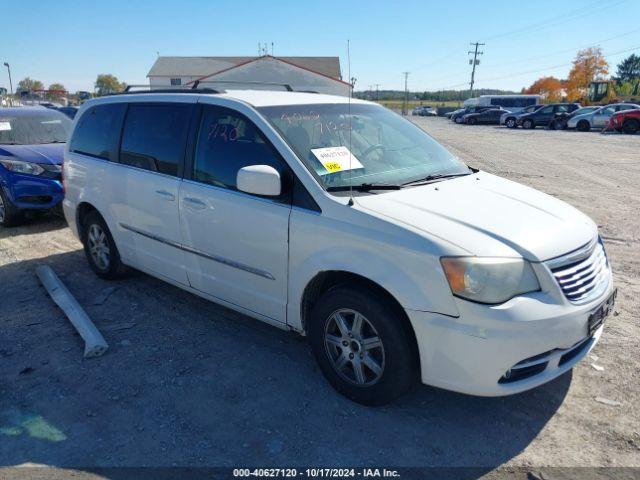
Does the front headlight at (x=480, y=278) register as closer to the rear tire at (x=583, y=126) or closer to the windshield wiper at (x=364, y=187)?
the windshield wiper at (x=364, y=187)

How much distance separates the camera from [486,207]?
3.20 m

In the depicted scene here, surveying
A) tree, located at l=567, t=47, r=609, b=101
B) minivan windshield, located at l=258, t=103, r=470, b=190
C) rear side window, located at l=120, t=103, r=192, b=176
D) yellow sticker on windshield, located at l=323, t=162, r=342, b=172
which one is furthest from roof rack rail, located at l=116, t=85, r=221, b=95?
tree, located at l=567, t=47, r=609, b=101

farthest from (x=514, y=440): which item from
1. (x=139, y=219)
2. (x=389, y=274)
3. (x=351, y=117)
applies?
(x=139, y=219)

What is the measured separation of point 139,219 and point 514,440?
3.40 metres

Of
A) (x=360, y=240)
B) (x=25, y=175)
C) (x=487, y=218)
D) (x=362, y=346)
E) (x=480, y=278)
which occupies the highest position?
(x=487, y=218)

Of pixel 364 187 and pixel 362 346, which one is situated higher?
pixel 364 187

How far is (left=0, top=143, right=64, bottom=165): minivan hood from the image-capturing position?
7.37 m

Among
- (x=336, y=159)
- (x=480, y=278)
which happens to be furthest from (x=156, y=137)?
(x=480, y=278)

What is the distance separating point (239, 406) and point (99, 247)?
113 inches

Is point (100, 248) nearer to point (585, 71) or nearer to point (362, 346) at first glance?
point (362, 346)

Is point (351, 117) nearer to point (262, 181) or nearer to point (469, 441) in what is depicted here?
point (262, 181)

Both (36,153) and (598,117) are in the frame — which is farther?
(598,117)

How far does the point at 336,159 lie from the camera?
3430 millimetres

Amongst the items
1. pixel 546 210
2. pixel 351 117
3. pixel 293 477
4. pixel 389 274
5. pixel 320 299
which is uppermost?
pixel 351 117
